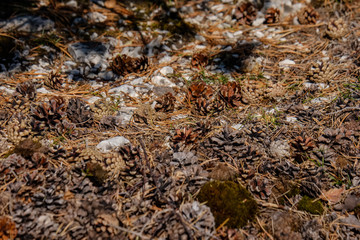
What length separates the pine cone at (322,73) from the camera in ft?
11.1

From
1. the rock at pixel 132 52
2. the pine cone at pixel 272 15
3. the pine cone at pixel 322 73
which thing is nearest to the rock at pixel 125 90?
the rock at pixel 132 52

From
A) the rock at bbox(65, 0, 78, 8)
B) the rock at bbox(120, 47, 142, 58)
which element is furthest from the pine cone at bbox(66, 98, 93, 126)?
the rock at bbox(65, 0, 78, 8)

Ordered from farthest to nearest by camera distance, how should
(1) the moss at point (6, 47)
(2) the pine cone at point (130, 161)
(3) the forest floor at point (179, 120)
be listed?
(1) the moss at point (6, 47) < (2) the pine cone at point (130, 161) < (3) the forest floor at point (179, 120)

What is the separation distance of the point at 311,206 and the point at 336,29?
3.08 m

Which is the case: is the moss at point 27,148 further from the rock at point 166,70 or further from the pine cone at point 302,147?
the pine cone at point 302,147

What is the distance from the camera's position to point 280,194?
7.80ft

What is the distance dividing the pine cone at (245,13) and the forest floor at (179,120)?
2 cm

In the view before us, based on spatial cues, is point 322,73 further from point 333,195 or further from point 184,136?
point 184,136

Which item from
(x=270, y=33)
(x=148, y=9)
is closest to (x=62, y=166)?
(x=148, y=9)

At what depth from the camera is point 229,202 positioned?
7.09 feet

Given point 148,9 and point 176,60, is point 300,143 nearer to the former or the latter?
point 176,60

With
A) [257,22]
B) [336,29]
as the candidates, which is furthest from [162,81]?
[336,29]

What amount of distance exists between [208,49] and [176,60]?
0.57 metres

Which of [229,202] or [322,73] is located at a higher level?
[322,73]
